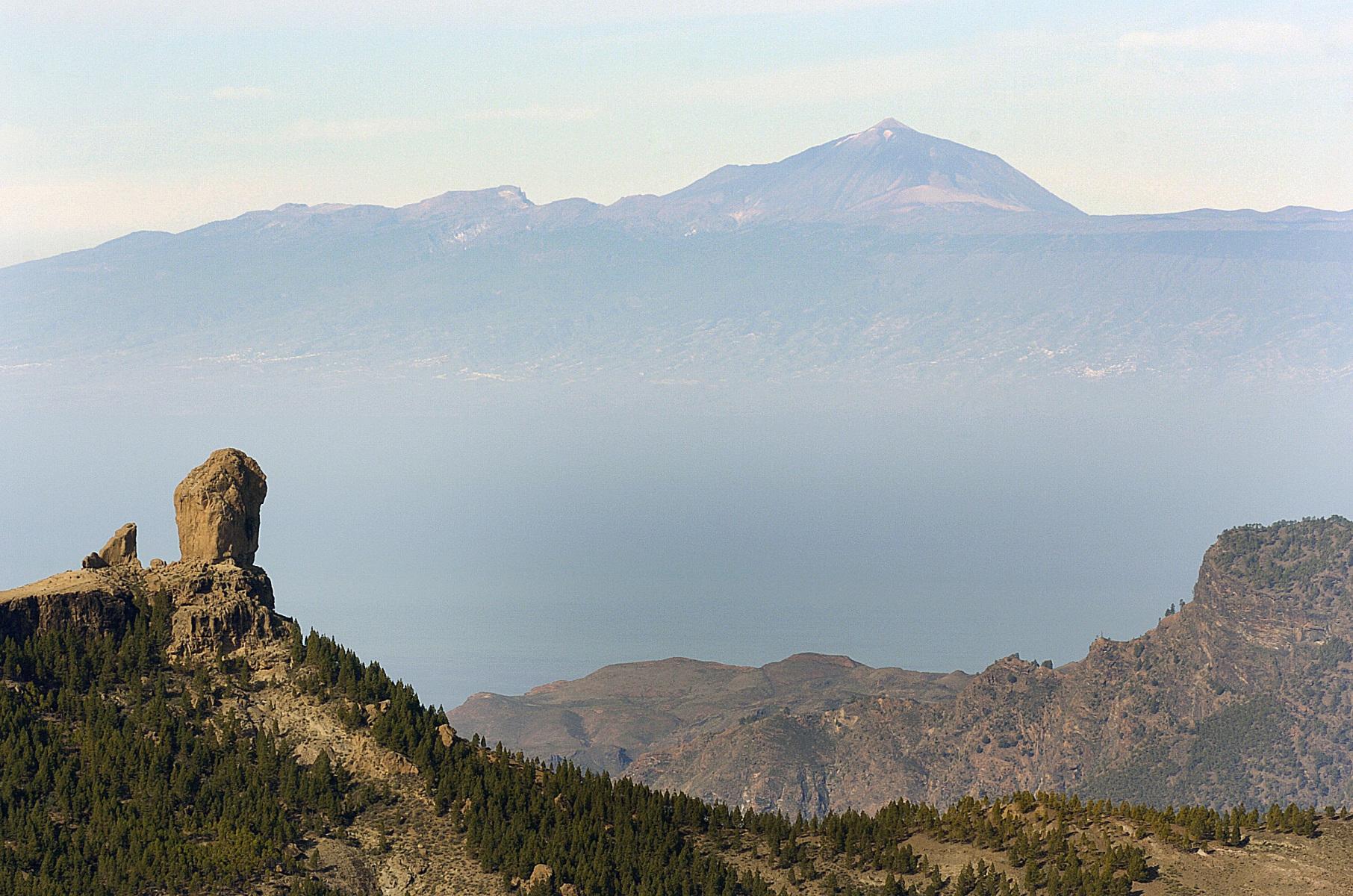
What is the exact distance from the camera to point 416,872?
4136 inches

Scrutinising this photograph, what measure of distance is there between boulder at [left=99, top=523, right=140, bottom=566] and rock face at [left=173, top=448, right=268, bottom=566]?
3140mm

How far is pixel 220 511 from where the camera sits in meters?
122

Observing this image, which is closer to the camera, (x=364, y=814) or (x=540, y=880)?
(x=540, y=880)

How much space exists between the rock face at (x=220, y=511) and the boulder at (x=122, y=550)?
3140 millimetres

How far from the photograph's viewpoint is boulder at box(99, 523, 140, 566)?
403 ft

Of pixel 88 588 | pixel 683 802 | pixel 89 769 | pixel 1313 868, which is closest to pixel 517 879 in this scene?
pixel 683 802

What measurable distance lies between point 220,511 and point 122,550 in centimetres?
754

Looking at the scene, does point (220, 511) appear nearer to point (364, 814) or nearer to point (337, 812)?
point (337, 812)

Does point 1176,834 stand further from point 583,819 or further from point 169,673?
point 169,673

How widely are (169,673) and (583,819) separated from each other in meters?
27.3

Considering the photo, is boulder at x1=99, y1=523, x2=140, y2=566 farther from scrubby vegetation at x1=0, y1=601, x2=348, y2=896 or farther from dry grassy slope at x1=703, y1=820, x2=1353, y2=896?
dry grassy slope at x1=703, y1=820, x2=1353, y2=896

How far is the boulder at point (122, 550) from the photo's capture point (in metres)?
123

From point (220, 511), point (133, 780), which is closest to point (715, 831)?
point (133, 780)

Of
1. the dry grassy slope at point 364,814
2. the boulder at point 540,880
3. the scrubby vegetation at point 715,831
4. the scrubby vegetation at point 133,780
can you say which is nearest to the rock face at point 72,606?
the scrubby vegetation at point 133,780
